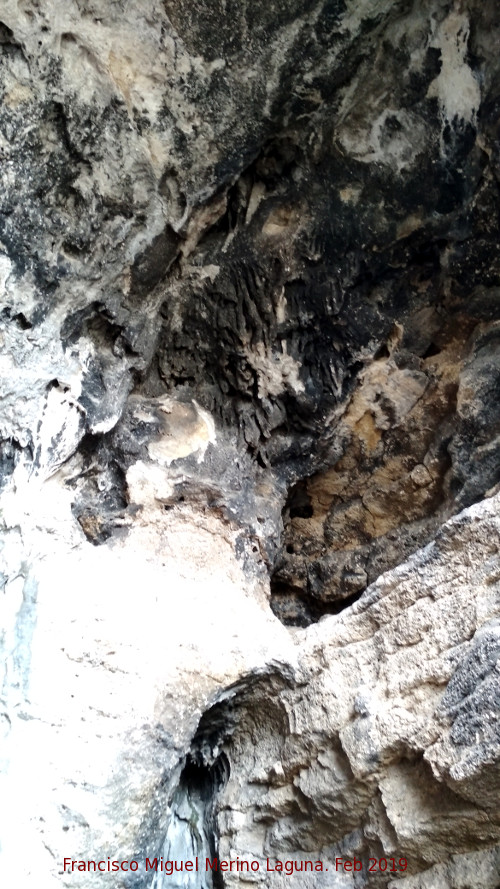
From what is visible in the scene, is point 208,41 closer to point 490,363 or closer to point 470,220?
point 470,220

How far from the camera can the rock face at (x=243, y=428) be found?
6.42 ft

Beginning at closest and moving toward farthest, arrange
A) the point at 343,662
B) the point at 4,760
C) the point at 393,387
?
1. the point at 4,760
2. the point at 343,662
3. the point at 393,387

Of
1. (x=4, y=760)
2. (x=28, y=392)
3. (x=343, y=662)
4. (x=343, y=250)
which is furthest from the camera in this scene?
(x=343, y=250)

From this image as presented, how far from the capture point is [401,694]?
1.92m

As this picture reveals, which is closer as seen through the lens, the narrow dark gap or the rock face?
the rock face

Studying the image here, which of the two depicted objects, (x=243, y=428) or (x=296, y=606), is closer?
(x=243, y=428)

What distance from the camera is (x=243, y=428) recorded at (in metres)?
2.77

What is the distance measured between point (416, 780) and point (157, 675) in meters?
0.76

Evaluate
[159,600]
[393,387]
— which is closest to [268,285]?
[393,387]

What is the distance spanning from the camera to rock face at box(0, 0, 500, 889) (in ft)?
6.42

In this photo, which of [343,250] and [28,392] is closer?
[28,392]

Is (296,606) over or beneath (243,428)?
beneath

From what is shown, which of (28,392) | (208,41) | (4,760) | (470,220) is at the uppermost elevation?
(208,41)

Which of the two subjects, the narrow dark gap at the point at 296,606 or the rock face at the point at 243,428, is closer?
the rock face at the point at 243,428
